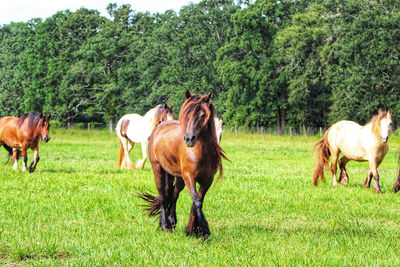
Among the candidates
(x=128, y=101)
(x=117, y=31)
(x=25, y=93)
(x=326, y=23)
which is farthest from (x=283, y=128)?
(x=25, y=93)

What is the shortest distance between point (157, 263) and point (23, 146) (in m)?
9.79

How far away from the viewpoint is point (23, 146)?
13258 millimetres

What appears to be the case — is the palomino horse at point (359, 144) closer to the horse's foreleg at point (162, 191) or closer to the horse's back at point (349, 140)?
the horse's back at point (349, 140)

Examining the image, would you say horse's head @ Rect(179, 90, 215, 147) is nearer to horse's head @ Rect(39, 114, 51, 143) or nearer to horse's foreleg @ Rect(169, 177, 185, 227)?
horse's foreleg @ Rect(169, 177, 185, 227)

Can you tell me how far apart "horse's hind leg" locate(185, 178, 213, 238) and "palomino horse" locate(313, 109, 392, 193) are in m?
5.93

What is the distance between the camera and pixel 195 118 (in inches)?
207

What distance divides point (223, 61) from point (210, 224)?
146 ft

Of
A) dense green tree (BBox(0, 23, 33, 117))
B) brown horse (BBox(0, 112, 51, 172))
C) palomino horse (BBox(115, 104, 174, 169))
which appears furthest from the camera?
dense green tree (BBox(0, 23, 33, 117))

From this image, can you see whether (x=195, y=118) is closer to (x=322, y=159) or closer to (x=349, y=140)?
(x=349, y=140)

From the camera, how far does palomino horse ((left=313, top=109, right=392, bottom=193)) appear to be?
10555 mm

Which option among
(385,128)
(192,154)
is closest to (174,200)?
(192,154)

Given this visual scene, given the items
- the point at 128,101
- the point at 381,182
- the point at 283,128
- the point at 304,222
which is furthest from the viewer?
the point at 128,101

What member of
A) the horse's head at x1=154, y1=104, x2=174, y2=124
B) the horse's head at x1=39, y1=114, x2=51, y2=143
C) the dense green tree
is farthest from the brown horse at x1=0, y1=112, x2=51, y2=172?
the dense green tree

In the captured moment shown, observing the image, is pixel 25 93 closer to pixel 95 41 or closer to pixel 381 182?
pixel 95 41
